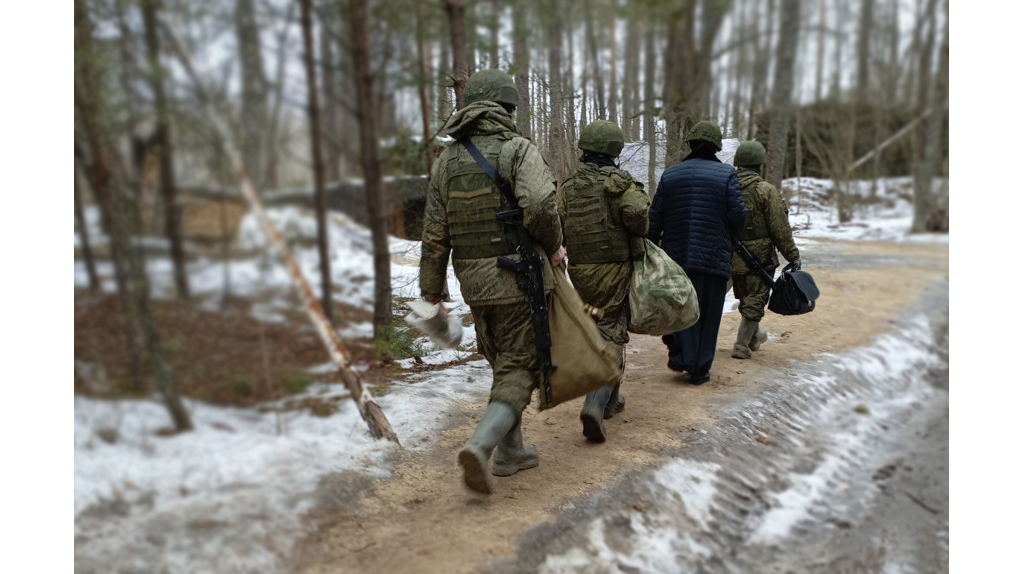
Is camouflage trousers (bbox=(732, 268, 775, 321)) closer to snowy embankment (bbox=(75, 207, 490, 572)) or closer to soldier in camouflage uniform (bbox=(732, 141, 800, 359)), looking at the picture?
soldier in camouflage uniform (bbox=(732, 141, 800, 359))

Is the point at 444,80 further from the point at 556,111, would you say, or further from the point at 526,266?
the point at 526,266

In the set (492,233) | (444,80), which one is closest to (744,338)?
(492,233)

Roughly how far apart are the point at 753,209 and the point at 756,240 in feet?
0.74

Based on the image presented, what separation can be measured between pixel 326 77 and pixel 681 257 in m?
2.47

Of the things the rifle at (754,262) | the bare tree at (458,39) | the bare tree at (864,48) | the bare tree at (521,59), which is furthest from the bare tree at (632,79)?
the bare tree at (864,48)

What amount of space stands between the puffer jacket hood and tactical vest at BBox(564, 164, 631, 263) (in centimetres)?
81

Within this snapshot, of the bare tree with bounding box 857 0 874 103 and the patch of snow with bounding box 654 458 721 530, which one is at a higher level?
the bare tree with bounding box 857 0 874 103

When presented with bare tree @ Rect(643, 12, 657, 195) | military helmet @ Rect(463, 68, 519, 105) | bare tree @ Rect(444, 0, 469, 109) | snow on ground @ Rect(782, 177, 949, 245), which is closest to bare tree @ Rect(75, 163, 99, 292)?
military helmet @ Rect(463, 68, 519, 105)

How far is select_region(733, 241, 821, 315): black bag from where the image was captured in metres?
4.30

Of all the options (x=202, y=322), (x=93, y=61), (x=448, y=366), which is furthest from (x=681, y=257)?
(x=93, y=61)

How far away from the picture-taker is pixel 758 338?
492 cm

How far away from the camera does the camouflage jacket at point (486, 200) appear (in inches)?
121

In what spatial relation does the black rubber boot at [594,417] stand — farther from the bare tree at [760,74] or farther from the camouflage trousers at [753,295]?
the bare tree at [760,74]

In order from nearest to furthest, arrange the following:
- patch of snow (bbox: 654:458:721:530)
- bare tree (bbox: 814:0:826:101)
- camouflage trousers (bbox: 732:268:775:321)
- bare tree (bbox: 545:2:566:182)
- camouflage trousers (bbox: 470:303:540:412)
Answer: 1. camouflage trousers (bbox: 470:303:540:412)
2. patch of snow (bbox: 654:458:721:530)
3. bare tree (bbox: 814:0:826:101)
4. bare tree (bbox: 545:2:566:182)
5. camouflage trousers (bbox: 732:268:775:321)
